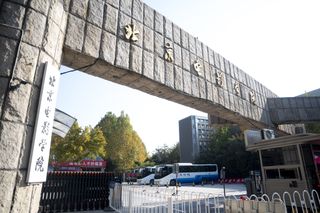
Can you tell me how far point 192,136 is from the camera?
61.8 meters

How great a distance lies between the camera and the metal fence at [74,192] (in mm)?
9060

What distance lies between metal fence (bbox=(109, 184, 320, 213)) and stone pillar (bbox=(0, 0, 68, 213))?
3575 mm

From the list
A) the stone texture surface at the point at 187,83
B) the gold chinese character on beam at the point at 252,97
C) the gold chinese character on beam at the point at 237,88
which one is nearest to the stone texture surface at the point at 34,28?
the stone texture surface at the point at 187,83

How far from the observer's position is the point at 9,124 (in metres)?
2.71

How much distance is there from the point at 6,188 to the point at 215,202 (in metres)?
4.47

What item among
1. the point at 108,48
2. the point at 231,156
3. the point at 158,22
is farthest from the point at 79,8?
the point at 231,156

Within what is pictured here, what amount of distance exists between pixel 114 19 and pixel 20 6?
2112 mm

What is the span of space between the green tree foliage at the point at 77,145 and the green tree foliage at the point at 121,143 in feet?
23.1

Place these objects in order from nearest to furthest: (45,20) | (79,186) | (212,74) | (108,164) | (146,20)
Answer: (45,20), (146,20), (212,74), (79,186), (108,164)

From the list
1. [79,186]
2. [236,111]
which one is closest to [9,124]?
[236,111]

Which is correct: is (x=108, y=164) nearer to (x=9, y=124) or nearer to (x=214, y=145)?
(x=214, y=145)

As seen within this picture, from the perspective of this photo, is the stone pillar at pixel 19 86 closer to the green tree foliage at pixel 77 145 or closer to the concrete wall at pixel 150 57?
the concrete wall at pixel 150 57

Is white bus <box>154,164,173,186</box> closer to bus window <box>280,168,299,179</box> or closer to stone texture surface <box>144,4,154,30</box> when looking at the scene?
bus window <box>280,168,299,179</box>

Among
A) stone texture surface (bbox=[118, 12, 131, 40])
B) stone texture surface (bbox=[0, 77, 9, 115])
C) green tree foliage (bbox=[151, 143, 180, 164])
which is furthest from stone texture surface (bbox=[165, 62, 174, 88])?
green tree foliage (bbox=[151, 143, 180, 164])
